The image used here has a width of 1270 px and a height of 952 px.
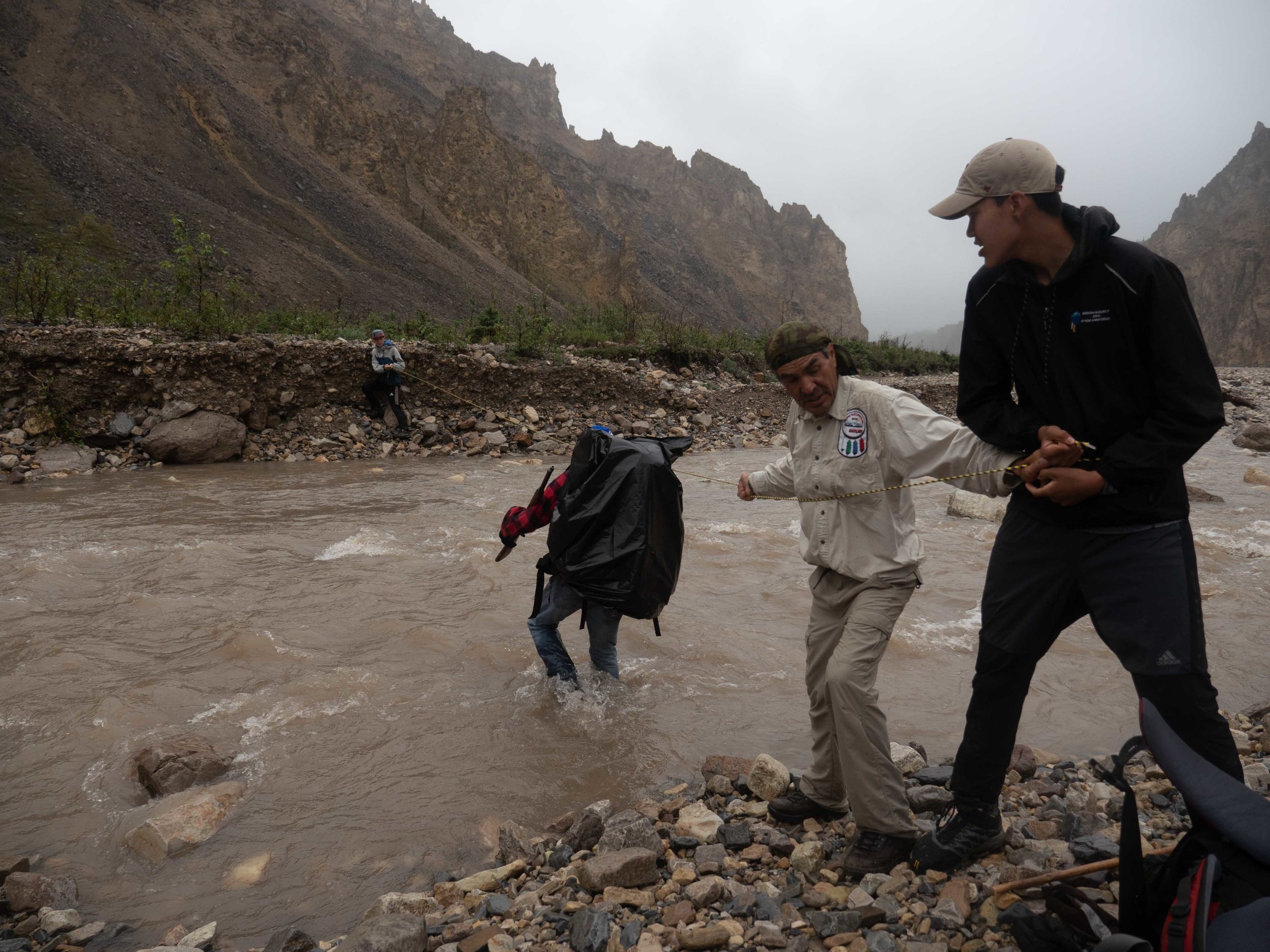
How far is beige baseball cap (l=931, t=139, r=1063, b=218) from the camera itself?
204 cm

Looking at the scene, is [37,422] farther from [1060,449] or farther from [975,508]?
[1060,449]

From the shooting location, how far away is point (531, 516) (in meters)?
3.96

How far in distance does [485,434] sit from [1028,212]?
1151 cm

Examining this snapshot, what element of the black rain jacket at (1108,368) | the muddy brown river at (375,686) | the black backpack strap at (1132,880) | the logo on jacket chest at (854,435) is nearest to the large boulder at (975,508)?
the muddy brown river at (375,686)

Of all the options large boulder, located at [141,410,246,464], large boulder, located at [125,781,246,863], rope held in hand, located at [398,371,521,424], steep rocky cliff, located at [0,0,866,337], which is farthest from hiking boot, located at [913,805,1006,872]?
steep rocky cliff, located at [0,0,866,337]

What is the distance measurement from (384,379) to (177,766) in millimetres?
10381

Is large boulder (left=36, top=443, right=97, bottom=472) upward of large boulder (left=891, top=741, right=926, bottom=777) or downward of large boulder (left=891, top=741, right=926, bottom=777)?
upward

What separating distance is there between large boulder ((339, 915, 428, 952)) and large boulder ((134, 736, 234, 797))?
1431 millimetres

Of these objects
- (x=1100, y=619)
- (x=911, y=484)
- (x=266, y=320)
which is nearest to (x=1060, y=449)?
(x=1100, y=619)

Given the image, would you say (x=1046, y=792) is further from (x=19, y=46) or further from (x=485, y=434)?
(x=19, y=46)

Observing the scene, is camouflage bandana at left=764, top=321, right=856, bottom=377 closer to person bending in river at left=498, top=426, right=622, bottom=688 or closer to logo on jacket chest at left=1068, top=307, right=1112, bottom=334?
logo on jacket chest at left=1068, top=307, right=1112, bottom=334

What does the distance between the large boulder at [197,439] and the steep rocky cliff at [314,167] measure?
18.5 m

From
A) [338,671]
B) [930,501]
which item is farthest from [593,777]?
[930,501]

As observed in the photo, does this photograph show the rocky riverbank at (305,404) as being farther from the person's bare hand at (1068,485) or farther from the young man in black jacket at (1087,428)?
the person's bare hand at (1068,485)
